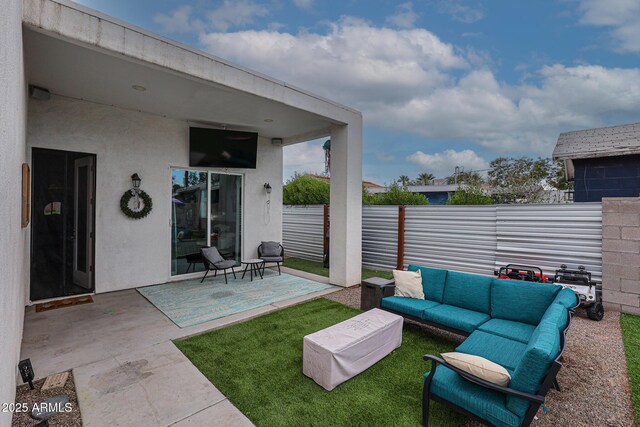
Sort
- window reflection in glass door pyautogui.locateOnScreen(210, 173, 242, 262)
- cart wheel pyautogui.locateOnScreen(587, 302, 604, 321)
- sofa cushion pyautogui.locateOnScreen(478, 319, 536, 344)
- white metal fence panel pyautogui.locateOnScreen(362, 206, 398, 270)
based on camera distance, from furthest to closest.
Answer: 1. white metal fence panel pyautogui.locateOnScreen(362, 206, 398, 270)
2. window reflection in glass door pyautogui.locateOnScreen(210, 173, 242, 262)
3. cart wheel pyautogui.locateOnScreen(587, 302, 604, 321)
4. sofa cushion pyautogui.locateOnScreen(478, 319, 536, 344)

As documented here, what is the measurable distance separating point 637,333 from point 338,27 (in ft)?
26.0

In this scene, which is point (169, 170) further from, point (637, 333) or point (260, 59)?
point (637, 333)

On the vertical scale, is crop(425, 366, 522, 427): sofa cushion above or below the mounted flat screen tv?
below

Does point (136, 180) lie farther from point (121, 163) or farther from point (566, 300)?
point (566, 300)

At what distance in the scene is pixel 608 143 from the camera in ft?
21.8

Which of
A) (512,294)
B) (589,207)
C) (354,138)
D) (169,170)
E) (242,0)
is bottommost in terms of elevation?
(512,294)

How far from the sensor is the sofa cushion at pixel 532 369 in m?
1.73

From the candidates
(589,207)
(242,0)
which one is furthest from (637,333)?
(242,0)

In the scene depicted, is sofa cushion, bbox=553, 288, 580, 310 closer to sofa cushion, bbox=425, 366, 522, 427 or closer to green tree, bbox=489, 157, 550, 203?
sofa cushion, bbox=425, 366, 522, 427

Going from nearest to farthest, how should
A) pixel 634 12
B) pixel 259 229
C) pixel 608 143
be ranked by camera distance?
pixel 634 12 < pixel 608 143 < pixel 259 229

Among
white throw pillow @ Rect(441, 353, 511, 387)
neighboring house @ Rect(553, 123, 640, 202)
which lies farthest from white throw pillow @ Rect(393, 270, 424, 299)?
neighboring house @ Rect(553, 123, 640, 202)

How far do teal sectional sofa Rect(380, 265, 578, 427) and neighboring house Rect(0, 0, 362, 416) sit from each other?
102 inches

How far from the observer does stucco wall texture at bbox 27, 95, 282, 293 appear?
501cm

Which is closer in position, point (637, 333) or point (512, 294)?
point (512, 294)
